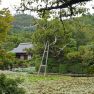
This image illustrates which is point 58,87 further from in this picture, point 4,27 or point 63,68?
point 63,68

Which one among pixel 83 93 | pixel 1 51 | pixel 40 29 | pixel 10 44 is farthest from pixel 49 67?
Result: pixel 10 44

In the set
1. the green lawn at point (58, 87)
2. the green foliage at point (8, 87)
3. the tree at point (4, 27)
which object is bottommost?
the green lawn at point (58, 87)

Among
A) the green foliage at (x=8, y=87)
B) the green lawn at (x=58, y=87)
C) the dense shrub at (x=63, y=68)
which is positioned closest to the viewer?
the green foliage at (x=8, y=87)

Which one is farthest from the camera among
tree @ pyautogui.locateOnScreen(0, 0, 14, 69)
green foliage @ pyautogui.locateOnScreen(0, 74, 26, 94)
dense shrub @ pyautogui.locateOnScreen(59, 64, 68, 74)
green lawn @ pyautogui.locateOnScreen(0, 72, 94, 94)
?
dense shrub @ pyautogui.locateOnScreen(59, 64, 68, 74)

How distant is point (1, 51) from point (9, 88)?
1180 mm

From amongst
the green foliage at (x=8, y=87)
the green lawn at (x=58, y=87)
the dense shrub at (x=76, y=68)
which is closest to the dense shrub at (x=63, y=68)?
the dense shrub at (x=76, y=68)

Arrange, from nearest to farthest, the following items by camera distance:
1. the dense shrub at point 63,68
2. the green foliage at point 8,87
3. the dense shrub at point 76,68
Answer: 1. the green foliage at point 8,87
2. the dense shrub at point 76,68
3. the dense shrub at point 63,68

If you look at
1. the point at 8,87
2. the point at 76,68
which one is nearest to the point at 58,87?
the point at 8,87

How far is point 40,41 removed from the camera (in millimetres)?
15156

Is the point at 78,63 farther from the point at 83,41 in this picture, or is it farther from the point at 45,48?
the point at 83,41

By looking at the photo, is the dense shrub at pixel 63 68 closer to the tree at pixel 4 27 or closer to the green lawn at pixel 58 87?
the green lawn at pixel 58 87

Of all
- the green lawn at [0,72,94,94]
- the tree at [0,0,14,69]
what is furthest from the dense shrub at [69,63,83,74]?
the tree at [0,0,14,69]

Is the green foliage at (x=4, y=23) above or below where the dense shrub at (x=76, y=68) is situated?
above

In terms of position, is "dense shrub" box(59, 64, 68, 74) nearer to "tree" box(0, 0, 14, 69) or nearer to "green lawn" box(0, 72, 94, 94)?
"green lawn" box(0, 72, 94, 94)
